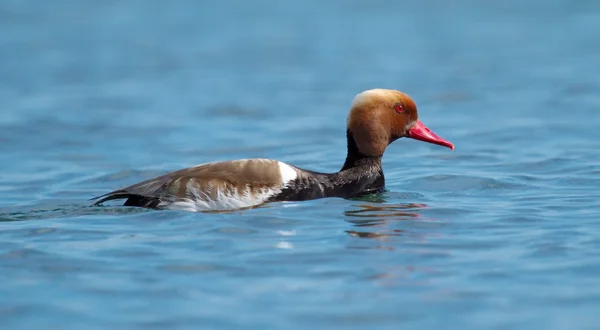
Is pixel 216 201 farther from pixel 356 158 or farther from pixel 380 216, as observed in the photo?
pixel 356 158

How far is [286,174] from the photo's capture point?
9.46m

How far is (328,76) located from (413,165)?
8.66 meters

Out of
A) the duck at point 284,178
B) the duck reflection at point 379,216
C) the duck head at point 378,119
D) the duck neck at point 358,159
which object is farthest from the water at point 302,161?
the duck head at point 378,119

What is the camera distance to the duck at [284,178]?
925 centimetres

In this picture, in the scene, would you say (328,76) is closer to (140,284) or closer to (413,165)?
(413,165)

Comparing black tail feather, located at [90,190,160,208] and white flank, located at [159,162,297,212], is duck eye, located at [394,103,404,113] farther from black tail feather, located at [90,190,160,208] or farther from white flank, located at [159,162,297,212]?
black tail feather, located at [90,190,160,208]

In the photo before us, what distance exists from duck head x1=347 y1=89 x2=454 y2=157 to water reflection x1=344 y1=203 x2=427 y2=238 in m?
0.69

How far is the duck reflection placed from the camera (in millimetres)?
8422

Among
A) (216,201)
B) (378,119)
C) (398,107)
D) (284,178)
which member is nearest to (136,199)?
(216,201)

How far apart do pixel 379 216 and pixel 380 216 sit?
1 cm

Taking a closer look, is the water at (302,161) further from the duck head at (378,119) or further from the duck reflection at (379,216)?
the duck head at (378,119)

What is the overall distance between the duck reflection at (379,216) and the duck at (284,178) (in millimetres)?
444

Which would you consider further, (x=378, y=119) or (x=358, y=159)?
(x=358, y=159)

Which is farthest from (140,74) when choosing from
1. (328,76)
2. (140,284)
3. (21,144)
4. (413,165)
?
(140,284)
